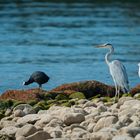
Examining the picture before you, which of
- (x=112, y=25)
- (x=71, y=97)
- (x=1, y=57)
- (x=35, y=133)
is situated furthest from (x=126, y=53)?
(x=35, y=133)

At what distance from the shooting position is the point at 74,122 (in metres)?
13.1

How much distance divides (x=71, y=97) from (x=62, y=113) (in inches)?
161

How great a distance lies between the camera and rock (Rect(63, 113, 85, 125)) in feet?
43.0

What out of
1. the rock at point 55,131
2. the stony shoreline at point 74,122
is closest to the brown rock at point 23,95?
the stony shoreline at point 74,122

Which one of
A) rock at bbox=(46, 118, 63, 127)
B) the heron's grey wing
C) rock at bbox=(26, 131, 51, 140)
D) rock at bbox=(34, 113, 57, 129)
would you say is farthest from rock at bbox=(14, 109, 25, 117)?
the heron's grey wing

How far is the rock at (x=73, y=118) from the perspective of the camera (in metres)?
13.1

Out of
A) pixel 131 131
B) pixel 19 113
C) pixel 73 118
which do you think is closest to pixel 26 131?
pixel 73 118

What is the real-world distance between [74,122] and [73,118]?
75 mm

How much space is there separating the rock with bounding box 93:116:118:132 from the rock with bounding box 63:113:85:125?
0.80 metres

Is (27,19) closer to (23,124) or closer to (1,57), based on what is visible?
(1,57)

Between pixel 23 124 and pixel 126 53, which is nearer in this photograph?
pixel 23 124

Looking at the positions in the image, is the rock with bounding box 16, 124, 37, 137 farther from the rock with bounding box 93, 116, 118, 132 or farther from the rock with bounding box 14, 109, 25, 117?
the rock with bounding box 14, 109, 25, 117

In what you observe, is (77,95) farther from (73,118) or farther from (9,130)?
(9,130)

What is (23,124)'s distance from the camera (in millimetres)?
13391
